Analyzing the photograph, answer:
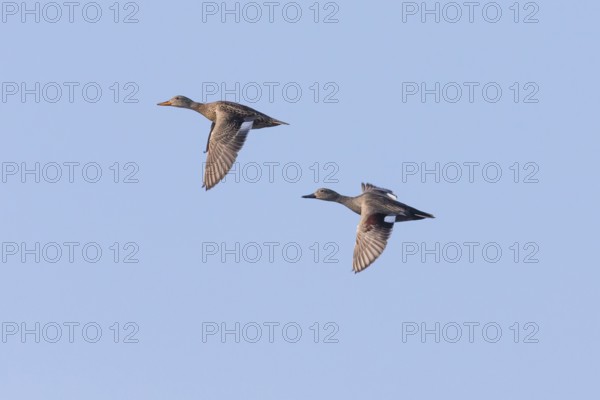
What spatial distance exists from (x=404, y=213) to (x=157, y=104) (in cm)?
925

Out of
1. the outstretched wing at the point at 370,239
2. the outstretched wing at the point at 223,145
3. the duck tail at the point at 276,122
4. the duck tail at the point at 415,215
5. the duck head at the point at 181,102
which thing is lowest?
the outstretched wing at the point at 370,239

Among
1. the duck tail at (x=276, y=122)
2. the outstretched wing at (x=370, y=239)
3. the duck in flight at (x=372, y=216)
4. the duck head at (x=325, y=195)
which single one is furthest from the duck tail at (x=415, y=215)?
the duck tail at (x=276, y=122)

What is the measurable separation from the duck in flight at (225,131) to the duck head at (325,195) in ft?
7.04

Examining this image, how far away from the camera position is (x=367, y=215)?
35031 mm

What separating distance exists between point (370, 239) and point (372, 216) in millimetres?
1164

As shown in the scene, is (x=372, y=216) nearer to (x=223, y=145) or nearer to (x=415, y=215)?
(x=415, y=215)

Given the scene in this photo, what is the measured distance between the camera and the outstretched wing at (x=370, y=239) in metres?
33.3

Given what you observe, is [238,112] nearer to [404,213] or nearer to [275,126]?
[275,126]

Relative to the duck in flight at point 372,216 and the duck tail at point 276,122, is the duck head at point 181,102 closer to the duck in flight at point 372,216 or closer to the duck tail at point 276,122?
the duck tail at point 276,122

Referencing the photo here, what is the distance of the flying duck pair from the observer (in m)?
33.8

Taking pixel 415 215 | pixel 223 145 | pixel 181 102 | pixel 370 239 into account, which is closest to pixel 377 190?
pixel 415 215

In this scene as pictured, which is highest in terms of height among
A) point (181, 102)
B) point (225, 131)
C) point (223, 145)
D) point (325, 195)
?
point (181, 102)

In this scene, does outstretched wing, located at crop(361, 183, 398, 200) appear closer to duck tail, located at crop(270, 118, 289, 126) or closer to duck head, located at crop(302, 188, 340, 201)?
duck head, located at crop(302, 188, 340, 201)

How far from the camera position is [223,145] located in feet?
118
